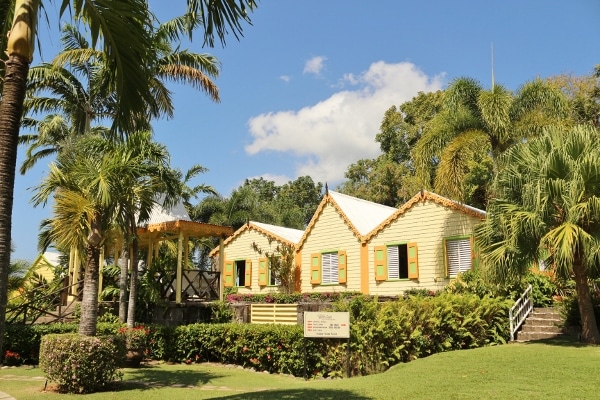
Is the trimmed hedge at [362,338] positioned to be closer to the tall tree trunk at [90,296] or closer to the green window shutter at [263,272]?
the tall tree trunk at [90,296]

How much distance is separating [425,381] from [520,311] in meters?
6.54

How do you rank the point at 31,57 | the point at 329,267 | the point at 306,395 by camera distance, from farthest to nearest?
the point at 329,267 → the point at 306,395 → the point at 31,57

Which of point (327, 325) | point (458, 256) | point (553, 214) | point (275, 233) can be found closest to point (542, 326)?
point (553, 214)

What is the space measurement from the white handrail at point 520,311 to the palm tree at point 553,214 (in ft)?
5.75

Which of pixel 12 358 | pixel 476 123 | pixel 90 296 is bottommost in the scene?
pixel 12 358

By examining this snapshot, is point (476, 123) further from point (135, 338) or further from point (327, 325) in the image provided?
point (135, 338)

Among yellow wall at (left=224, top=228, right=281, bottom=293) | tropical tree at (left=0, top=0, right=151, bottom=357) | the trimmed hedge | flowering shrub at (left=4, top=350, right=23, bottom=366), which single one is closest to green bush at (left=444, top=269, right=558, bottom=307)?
the trimmed hedge

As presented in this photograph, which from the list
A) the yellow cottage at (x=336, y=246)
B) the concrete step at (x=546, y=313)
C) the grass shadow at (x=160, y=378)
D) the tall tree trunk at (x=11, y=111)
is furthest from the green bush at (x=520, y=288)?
the tall tree trunk at (x=11, y=111)

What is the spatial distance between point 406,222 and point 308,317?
8.71m

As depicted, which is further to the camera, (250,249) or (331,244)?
(250,249)

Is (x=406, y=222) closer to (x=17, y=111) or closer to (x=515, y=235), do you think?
(x=515, y=235)

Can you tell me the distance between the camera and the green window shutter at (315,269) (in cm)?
2202

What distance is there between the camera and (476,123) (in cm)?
1700

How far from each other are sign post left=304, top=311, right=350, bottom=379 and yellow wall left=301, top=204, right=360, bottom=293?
8806 millimetres
